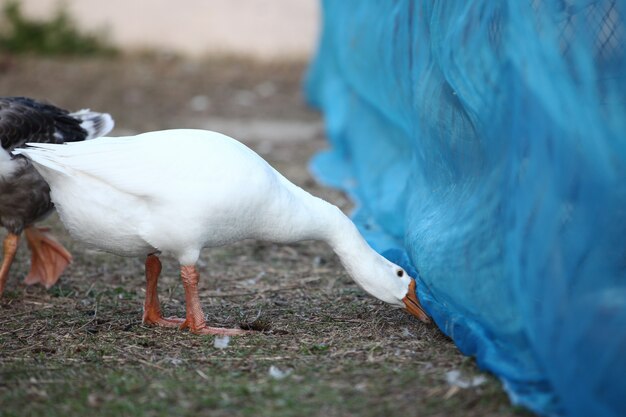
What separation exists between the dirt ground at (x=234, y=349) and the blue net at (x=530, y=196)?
23 cm

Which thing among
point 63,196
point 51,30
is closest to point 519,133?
point 63,196

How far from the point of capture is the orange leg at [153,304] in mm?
4332

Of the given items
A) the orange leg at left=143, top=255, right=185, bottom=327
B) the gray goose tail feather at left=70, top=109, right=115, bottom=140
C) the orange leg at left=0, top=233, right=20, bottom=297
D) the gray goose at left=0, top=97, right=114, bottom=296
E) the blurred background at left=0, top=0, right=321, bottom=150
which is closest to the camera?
the orange leg at left=143, top=255, right=185, bottom=327

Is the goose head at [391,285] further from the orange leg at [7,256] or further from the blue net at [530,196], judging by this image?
the orange leg at [7,256]

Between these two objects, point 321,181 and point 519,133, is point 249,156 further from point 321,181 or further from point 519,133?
point 321,181

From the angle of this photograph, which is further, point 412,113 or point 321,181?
point 321,181

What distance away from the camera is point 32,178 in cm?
477

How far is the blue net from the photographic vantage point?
9.82ft

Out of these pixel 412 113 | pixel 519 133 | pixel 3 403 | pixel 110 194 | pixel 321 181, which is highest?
pixel 321 181

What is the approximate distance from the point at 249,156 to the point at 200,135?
0.77ft

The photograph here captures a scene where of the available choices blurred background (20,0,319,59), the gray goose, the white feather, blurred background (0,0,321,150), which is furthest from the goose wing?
blurred background (20,0,319,59)

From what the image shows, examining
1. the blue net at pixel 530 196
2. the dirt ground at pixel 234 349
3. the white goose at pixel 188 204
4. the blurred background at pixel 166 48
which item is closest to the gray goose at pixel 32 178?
the dirt ground at pixel 234 349

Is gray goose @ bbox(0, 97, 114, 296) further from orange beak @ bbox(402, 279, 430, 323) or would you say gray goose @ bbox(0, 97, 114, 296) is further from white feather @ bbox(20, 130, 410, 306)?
orange beak @ bbox(402, 279, 430, 323)

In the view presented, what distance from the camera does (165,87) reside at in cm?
1102
